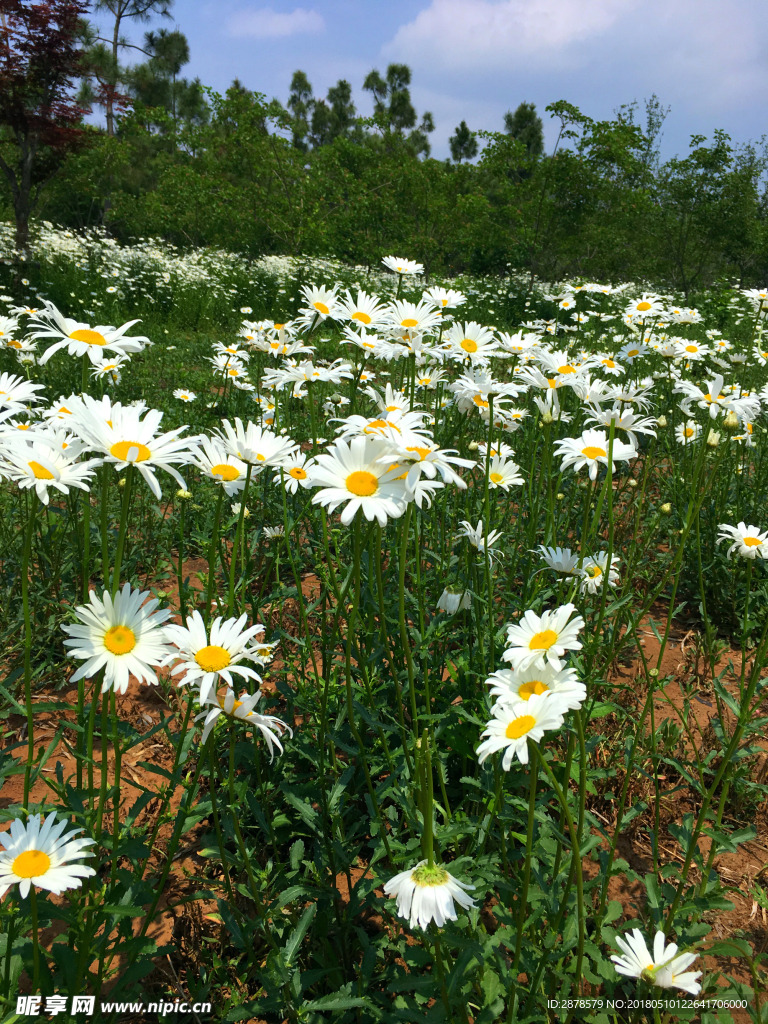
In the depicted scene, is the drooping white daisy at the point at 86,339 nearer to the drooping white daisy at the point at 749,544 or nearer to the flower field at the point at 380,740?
the flower field at the point at 380,740

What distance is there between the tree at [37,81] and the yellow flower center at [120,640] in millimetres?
10862

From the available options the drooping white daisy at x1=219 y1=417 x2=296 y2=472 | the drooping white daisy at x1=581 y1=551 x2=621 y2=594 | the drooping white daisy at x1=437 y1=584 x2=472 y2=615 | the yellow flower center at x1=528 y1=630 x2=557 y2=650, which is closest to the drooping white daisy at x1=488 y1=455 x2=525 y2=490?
the drooping white daisy at x1=581 y1=551 x2=621 y2=594

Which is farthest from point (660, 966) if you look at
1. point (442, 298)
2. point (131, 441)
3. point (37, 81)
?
point (37, 81)

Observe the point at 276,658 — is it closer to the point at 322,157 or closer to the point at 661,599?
the point at 661,599

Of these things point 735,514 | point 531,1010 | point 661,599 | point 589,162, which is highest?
point 589,162

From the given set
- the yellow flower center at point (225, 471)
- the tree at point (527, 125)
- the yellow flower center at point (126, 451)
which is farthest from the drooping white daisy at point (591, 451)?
the tree at point (527, 125)

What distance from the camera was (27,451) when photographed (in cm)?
122

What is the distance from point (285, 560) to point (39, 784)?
4.37 feet

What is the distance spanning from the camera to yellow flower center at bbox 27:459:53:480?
120cm

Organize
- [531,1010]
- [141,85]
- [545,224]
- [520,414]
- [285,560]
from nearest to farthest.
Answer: [531,1010] < [520,414] < [285,560] < [545,224] < [141,85]

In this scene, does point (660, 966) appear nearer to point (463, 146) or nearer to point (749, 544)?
point (749, 544)

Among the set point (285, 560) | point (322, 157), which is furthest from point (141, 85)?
point (285, 560)

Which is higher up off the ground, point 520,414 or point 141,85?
point 141,85

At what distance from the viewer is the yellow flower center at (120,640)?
116cm
